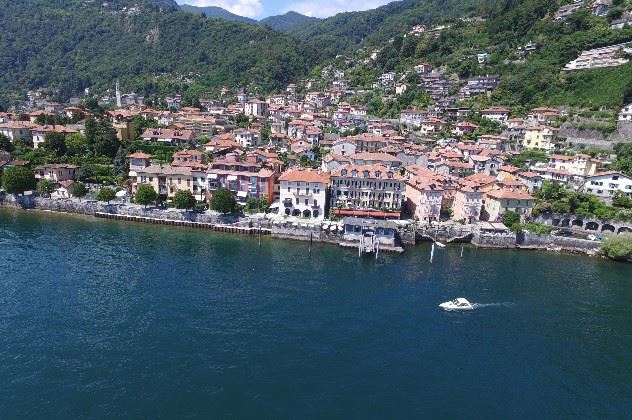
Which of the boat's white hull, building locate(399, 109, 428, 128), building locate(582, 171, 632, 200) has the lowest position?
the boat's white hull

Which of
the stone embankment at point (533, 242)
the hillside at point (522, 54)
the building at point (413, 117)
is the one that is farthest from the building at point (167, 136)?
the hillside at point (522, 54)

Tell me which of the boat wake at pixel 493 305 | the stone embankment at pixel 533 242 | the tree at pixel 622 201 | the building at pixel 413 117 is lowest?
the boat wake at pixel 493 305

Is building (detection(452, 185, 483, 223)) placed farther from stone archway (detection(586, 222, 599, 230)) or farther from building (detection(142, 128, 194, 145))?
building (detection(142, 128, 194, 145))

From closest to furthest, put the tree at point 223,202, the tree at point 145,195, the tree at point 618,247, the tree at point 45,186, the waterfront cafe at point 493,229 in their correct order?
the tree at point 618,247
the waterfront cafe at point 493,229
the tree at point 223,202
the tree at point 145,195
the tree at point 45,186

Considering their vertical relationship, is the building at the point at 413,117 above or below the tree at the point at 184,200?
above

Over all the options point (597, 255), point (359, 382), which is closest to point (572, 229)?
point (597, 255)

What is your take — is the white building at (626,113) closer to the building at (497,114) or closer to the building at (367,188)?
the building at (497,114)

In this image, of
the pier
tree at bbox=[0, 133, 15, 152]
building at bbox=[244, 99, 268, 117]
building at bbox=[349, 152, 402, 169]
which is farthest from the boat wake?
building at bbox=[244, 99, 268, 117]
